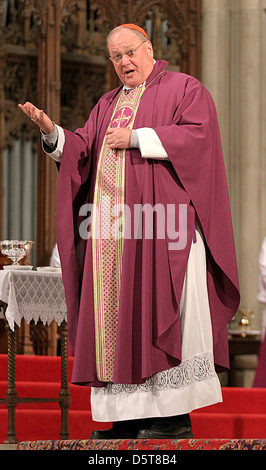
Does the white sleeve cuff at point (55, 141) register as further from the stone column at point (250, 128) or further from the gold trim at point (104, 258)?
the stone column at point (250, 128)

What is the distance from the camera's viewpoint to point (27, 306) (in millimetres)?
5336

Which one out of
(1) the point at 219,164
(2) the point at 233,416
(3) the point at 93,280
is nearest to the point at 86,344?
(3) the point at 93,280

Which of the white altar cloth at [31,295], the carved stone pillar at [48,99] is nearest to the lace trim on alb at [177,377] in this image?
the white altar cloth at [31,295]

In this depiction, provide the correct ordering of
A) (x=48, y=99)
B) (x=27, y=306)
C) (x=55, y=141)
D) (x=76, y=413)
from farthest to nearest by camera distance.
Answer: (x=48, y=99) → (x=76, y=413) → (x=27, y=306) → (x=55, y=141)

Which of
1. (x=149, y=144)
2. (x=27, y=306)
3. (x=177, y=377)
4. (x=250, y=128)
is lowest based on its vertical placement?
(x=177, y=377)

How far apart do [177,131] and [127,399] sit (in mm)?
1277

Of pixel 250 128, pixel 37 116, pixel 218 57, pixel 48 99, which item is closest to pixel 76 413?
pixel 37 116

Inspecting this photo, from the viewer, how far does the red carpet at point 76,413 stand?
588 cm

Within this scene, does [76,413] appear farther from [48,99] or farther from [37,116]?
[48,99]

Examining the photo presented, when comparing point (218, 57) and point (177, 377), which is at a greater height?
point (218, 57)

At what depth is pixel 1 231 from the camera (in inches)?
405

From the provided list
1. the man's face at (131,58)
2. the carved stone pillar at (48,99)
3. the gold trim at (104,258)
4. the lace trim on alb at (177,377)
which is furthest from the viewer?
the carved stone pillar at (48,99)

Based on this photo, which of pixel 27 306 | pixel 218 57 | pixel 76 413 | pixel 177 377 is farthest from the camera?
pixel 218 57

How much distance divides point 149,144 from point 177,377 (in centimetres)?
109
